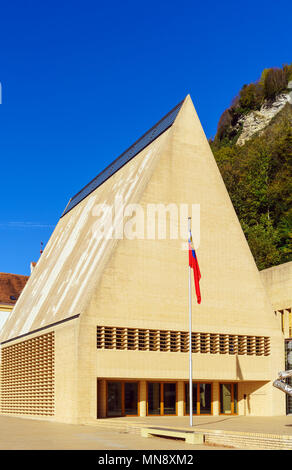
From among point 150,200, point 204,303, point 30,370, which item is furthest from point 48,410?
point 150,200

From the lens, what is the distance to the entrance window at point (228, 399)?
101ft

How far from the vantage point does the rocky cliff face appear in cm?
8731

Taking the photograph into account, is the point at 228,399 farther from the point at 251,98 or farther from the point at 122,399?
the point at 251,98

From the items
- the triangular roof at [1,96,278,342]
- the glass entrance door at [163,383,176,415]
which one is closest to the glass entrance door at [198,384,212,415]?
the glass entrance door at [163,383,176,415]

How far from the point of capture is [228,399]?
31141 mm

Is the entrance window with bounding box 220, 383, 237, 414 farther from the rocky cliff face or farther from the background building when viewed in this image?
the rocky cliff face

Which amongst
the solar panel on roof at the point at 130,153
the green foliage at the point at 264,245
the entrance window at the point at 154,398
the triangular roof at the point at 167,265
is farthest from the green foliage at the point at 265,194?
the entrance window at the point at 154,398

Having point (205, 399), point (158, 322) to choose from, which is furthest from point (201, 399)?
point (158, 322)

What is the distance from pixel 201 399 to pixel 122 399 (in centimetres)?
432

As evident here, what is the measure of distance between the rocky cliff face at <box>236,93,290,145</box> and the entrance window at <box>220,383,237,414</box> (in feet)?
198

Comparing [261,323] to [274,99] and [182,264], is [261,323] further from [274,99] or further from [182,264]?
[274,99]

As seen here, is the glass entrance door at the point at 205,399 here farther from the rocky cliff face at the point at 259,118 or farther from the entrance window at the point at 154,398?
the rocky cliff face at the point at 259,118

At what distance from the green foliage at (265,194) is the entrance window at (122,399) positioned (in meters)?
26.8
